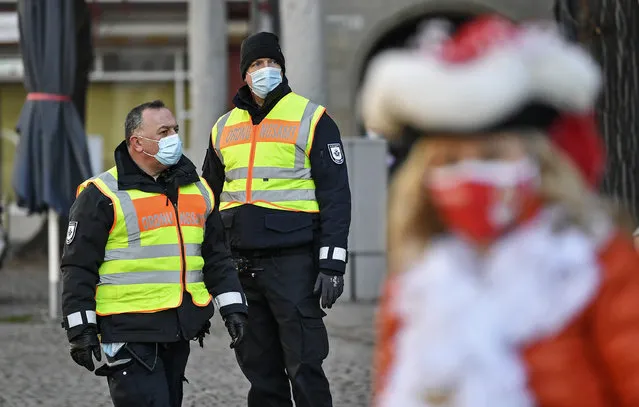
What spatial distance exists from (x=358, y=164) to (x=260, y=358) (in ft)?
21.9

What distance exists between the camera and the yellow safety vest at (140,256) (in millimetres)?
4840

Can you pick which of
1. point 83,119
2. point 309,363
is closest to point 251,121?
point 309,363

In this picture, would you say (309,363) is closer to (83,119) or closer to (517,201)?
(517,201)

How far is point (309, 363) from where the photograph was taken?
5.41 meters

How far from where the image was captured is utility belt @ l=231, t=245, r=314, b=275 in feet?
18.1

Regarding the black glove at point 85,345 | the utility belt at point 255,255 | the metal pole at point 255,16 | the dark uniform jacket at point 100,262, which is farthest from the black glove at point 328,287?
the metal pole at point 255,16

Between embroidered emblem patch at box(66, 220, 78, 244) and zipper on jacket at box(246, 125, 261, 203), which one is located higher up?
zipper on jacket at box(246, 125, 261, 203)

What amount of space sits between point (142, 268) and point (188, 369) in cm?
350

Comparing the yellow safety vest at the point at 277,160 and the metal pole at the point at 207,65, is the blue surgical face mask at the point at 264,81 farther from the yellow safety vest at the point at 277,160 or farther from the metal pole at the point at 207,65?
the metal pole at the point at 207,65

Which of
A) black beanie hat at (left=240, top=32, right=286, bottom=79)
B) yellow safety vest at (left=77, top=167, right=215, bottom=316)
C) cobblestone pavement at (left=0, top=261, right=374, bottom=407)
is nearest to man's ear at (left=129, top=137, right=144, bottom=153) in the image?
yellow safety vest at (left=77, top=167, right=215, bottom=316)

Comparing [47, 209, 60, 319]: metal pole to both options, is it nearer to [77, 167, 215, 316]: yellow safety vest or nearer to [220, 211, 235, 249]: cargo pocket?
[220, 211, 235, 249]: cargo pocket

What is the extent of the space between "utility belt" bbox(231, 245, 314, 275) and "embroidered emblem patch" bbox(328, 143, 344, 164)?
1.23ft

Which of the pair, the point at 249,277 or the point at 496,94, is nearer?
the point at 496,94

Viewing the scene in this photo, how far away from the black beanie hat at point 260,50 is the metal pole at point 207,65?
29.3ft
